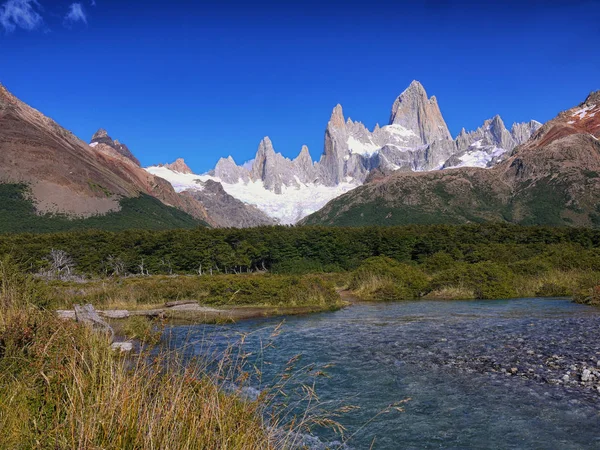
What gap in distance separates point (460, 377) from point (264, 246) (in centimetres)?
6155

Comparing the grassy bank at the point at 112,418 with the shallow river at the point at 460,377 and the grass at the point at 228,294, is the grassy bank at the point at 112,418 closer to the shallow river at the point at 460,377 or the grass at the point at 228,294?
the shallow river at the point at 460,377

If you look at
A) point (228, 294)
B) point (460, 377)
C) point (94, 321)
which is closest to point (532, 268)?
point (228, 294)

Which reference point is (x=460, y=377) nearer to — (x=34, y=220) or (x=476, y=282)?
(x=476, y=282)

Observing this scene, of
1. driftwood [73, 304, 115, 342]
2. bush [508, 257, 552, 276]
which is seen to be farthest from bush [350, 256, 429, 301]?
driftwood [73, 304, 115, 342]

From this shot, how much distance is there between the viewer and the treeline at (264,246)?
6712cm

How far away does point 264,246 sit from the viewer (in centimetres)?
7244

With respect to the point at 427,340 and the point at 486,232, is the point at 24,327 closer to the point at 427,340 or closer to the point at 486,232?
the point at 427,340

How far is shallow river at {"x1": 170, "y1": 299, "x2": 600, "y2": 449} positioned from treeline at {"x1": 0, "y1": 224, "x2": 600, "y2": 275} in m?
46.6

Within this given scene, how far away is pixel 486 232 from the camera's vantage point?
71.8 m

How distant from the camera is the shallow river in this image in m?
8.28

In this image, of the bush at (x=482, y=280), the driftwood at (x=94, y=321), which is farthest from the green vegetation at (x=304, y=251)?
the driftwood at (x=94, y=321)

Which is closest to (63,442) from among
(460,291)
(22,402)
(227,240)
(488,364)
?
(22,402)

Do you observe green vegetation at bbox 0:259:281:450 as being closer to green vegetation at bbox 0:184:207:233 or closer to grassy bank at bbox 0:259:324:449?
grassy bank at bbox 0:259:324:449

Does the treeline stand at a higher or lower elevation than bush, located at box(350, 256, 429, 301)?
higher
